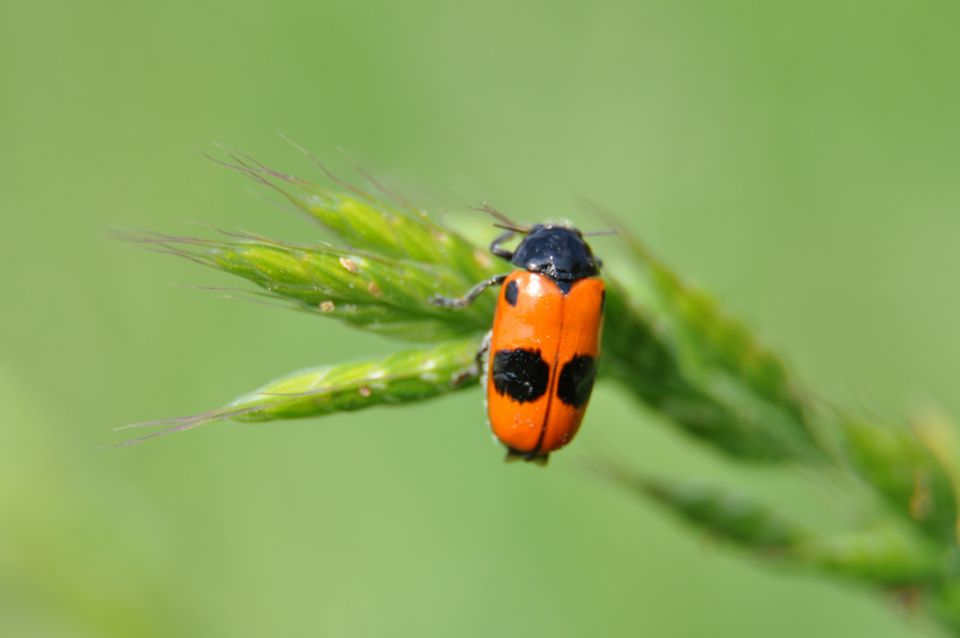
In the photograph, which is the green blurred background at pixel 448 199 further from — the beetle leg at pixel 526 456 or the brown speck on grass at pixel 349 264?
the brown speck on grass at pixel 349 264

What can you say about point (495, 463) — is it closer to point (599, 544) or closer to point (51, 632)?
point (599, 544)

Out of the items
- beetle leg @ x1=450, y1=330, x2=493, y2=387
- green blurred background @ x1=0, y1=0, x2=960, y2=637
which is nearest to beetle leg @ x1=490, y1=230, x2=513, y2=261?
beetle leg @ x1=450, y1=330, x2=493, y2=387

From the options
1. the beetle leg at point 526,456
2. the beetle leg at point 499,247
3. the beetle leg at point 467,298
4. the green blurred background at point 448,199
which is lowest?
the beetle leg at point 526,456

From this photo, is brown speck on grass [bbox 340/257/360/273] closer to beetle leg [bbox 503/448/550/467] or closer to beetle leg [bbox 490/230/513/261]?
beetle leg [bbox 490/230/513/261]

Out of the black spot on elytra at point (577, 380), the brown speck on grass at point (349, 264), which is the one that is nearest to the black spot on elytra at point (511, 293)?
the black spot on elytra at point (577, 380)

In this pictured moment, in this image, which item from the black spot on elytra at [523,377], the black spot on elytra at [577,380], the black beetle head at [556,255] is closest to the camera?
the black spot on elytra at [577,380]

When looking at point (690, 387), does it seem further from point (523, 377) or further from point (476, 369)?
point (476, 369)

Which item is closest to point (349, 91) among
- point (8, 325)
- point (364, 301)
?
point (8, 325)

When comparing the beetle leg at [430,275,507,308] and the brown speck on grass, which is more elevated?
the beetle leg at [430,275,507,308]
